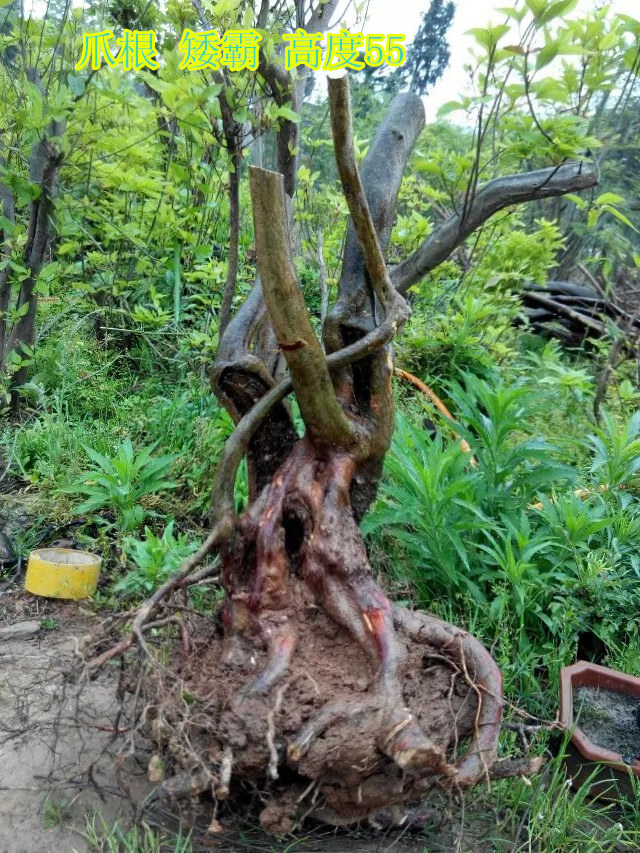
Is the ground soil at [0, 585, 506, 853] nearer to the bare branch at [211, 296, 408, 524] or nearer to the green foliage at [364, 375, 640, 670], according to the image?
the bare branch at [211, 296, 408, 524]

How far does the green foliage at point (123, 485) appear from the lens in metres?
3.01

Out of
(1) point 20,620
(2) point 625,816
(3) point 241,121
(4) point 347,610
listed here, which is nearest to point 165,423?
(1) point 20,620

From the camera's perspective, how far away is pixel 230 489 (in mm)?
1844

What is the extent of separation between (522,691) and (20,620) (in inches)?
72.8

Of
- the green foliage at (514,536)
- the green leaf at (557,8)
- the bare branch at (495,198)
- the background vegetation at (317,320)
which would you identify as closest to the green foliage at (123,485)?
the background vegetation at (317,320)

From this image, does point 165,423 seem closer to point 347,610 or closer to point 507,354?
point 347,610

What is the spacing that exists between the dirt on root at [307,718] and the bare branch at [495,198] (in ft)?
5.11

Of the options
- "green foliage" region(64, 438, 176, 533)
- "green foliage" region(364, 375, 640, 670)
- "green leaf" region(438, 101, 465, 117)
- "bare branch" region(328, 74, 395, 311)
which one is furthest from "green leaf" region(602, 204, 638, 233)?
"green foliage" region(64, 438, 176, 533)

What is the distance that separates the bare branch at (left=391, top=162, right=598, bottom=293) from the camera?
7.84ft

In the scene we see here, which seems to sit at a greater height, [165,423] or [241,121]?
[241,121]

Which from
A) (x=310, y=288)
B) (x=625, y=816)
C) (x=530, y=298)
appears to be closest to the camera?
(x=625, y=816)

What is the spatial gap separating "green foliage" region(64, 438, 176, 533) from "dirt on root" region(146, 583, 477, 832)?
1493mm

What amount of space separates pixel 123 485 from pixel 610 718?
214cm

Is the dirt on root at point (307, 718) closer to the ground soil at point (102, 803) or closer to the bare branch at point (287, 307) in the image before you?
the ground soil at point (102, 803)
